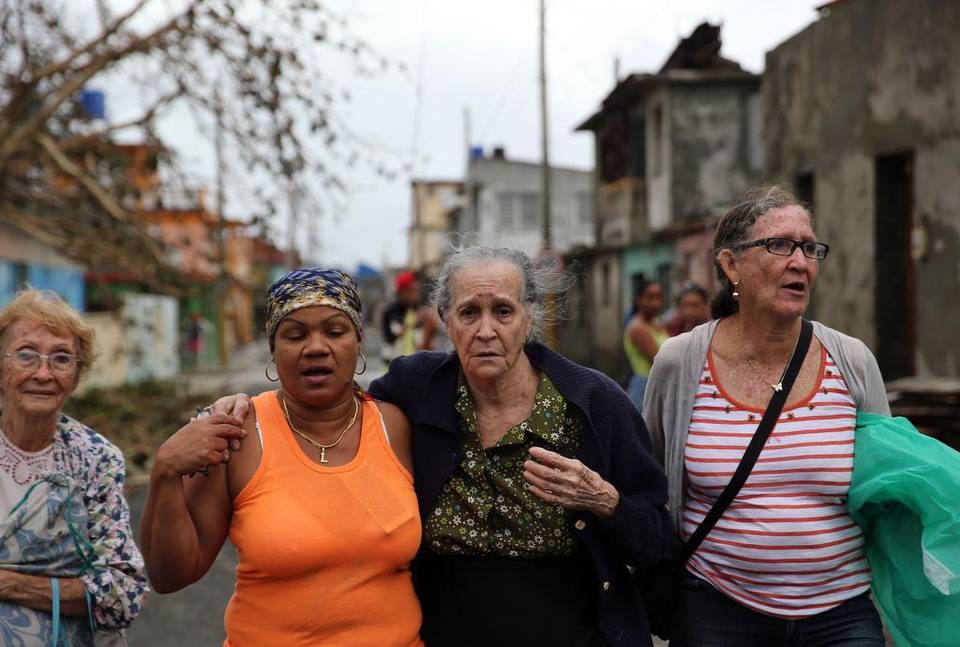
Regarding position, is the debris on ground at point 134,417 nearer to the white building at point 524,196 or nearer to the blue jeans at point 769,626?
the blue jeans at point 769,626

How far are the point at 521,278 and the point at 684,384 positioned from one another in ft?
2.14

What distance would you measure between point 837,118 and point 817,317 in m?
2.68

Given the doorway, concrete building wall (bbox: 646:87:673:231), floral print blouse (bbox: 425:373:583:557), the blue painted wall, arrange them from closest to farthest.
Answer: floral print blouse (bbox: 425:373:583:557) < the doorway < the blue painted wall < concrete building wall (bbox: 646:87:673:231)

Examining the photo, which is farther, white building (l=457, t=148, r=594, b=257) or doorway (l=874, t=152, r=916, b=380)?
white building (l=457, t=148, r=594, b=257)

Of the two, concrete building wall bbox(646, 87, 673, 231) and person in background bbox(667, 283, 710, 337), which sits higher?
concrete building wall bbox(646, 87, 673, 231)

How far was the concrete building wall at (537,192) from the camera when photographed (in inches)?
1810

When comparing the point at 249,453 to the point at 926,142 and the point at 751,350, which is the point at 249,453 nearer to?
the point at 751,350

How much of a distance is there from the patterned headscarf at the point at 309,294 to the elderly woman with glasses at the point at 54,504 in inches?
35.9

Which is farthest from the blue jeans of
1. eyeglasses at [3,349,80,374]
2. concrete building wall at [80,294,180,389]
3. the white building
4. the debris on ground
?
A: the white building

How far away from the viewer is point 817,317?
14.3 meters

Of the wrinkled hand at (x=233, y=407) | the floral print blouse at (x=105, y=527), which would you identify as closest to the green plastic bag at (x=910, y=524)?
the wrinkled hand at (x=233, y=407)

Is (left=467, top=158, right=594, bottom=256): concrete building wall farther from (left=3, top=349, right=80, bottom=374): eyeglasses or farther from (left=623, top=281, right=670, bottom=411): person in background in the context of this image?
(left=3, top=349, right=80, bottom=374): eyeglasses

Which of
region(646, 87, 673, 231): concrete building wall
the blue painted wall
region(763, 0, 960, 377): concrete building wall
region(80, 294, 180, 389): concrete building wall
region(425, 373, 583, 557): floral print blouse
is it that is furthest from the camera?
region(646, 87, 673, 231): concrete building wall

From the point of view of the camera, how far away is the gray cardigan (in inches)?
132
